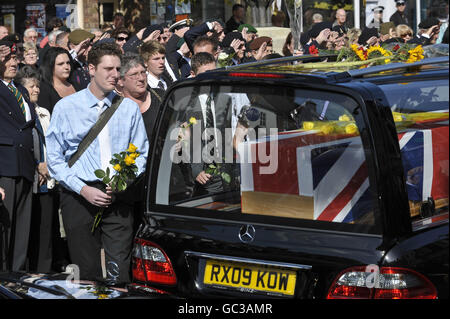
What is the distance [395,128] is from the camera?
4.20m

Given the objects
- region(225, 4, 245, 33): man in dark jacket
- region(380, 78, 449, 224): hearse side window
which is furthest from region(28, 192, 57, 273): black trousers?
region(225, 4, 245, 33): man in dark jacket

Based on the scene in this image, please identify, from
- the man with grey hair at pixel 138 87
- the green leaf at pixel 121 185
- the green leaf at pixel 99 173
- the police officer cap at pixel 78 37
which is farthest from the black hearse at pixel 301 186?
the police officer cap at pixel 78 37

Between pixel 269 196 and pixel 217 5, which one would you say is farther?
pixel 217 5

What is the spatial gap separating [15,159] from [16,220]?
571mm

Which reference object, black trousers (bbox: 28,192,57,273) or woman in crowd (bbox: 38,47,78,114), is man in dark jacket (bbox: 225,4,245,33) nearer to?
woman in crowd (bbox: 38,47,78,114)

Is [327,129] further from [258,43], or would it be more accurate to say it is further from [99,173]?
[258,43]

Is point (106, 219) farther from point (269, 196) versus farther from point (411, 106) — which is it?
point (411, 106)

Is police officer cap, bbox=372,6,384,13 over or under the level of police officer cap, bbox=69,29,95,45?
over

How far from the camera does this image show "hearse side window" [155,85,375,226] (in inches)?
168

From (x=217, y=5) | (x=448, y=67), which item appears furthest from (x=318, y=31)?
(x=448, y=67)

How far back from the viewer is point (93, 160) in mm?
6109

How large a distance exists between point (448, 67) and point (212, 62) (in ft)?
10.8

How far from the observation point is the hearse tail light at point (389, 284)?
397 centimetres

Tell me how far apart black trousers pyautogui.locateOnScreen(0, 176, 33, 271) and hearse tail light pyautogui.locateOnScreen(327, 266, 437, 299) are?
12.4ft
